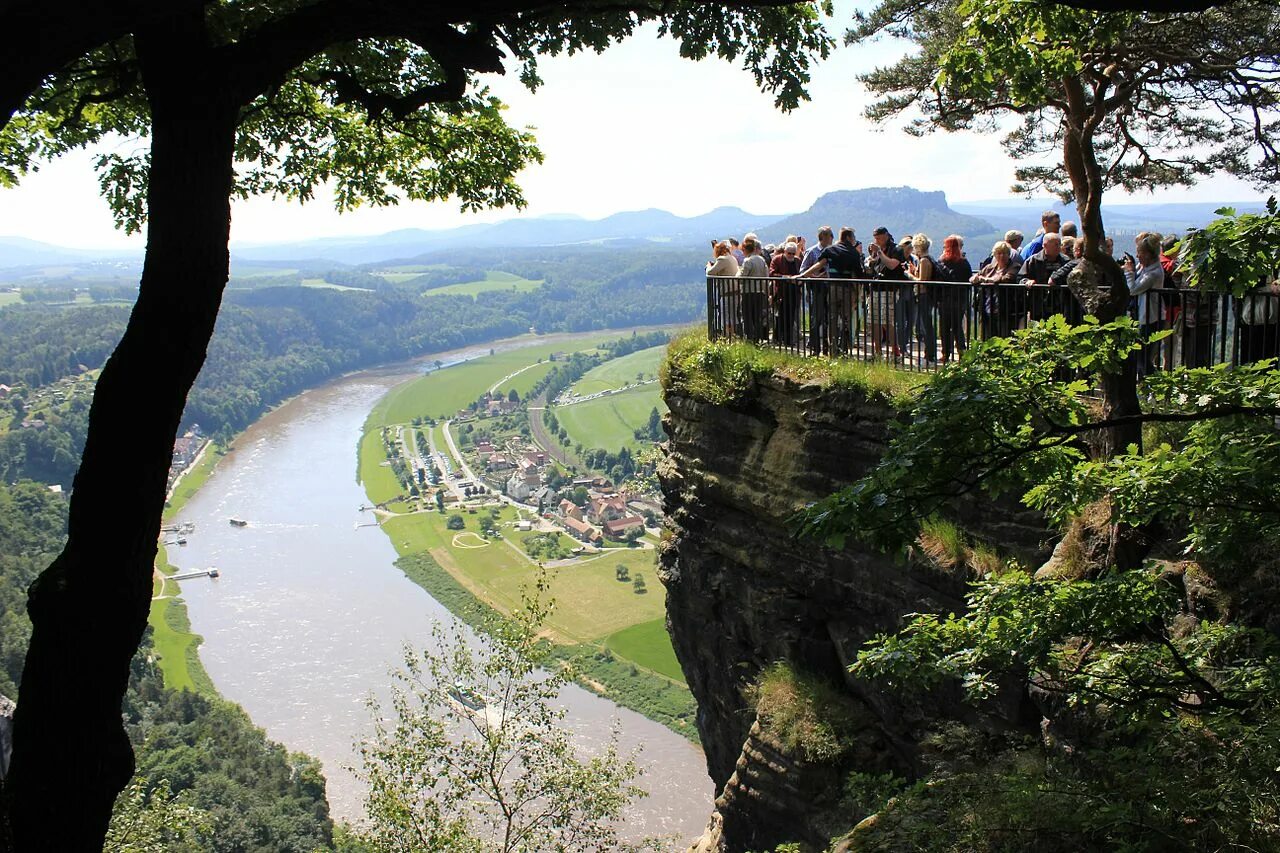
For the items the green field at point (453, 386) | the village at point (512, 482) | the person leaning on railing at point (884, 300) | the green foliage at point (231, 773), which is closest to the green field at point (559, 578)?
A: the village at point (512, 482)

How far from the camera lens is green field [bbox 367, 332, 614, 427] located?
3991 inches

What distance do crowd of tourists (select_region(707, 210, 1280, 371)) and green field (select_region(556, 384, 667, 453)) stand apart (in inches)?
2698

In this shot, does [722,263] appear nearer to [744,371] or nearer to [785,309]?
[785,309]

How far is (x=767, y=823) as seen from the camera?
11.2 m

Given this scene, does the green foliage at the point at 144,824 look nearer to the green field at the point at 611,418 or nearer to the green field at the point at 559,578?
the green field at the point at 559,578

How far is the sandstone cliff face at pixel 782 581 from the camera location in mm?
10172

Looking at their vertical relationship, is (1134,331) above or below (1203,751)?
above

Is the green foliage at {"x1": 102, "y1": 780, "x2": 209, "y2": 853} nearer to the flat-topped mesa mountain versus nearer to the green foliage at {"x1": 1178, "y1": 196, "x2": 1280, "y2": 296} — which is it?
the green foliage at {"x1": 1178, "y1": 196, "x2": 1280, "y2": 296}

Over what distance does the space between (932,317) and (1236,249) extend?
5.89 metres

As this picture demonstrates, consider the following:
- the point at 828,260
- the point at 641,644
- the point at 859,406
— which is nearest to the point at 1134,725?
the point at 859,406

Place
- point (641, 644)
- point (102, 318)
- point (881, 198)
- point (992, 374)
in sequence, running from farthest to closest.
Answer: point (881, 198) → point (102, 318) → point (641, 644) → point (992, 374)

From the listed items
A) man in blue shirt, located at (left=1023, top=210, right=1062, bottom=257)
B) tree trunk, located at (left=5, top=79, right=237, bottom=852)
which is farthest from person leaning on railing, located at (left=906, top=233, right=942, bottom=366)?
tree trunk, located at (left=5, top=79, right=237, bottom=852)

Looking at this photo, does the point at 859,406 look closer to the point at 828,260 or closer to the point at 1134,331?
the point at 828,260

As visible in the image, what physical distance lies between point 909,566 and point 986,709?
1556 millimetres
